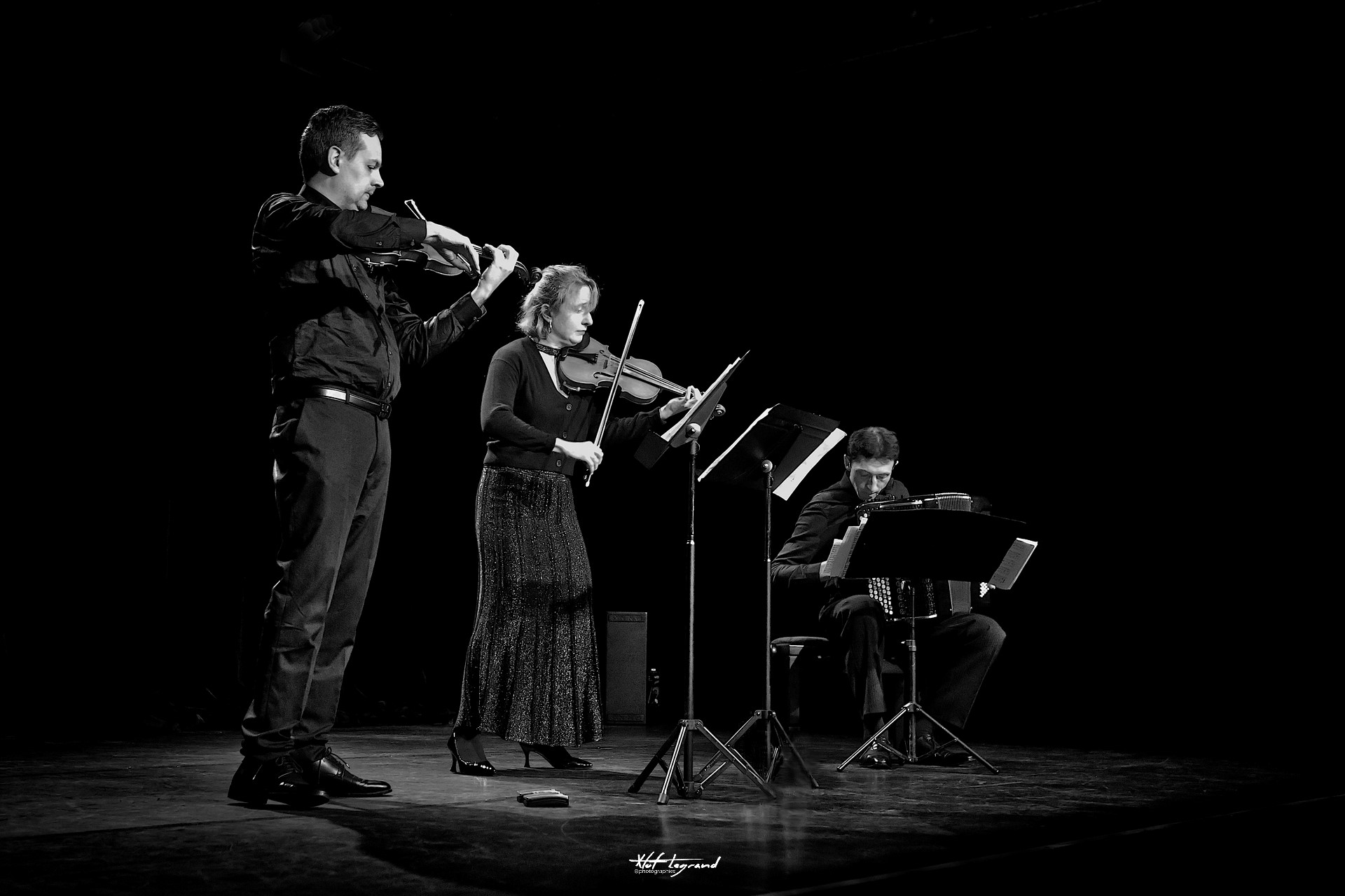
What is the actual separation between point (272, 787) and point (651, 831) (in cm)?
90

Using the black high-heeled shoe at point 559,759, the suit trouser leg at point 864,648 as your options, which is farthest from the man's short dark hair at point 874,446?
the black high-heeled shoe at point 559,759

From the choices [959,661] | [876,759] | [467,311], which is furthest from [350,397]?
[959,661]

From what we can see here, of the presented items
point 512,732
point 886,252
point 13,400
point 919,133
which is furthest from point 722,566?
point 13,400

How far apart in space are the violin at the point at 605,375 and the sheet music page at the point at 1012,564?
1.44 m

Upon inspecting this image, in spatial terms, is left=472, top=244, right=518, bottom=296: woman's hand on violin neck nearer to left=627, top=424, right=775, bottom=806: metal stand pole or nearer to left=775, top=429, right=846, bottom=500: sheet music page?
left=627, top=424, right=775, bottom=806: metal stand pole

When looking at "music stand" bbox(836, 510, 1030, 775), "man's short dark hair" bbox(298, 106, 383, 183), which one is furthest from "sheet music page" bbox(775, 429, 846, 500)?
"man's short dark hair" bbox(298, 106, 383, 183)

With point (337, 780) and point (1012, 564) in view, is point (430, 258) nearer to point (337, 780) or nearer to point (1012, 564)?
point (337, 780)

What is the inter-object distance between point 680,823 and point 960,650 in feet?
7.12

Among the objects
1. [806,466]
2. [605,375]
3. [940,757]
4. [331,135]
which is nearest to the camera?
[331,135]

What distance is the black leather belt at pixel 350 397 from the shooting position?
9.09 ft

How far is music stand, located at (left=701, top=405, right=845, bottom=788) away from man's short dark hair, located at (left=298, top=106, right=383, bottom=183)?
130cm

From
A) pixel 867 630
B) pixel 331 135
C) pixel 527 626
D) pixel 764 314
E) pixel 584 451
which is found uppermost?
pixel 764 314

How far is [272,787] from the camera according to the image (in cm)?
272

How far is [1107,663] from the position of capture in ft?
18.9
